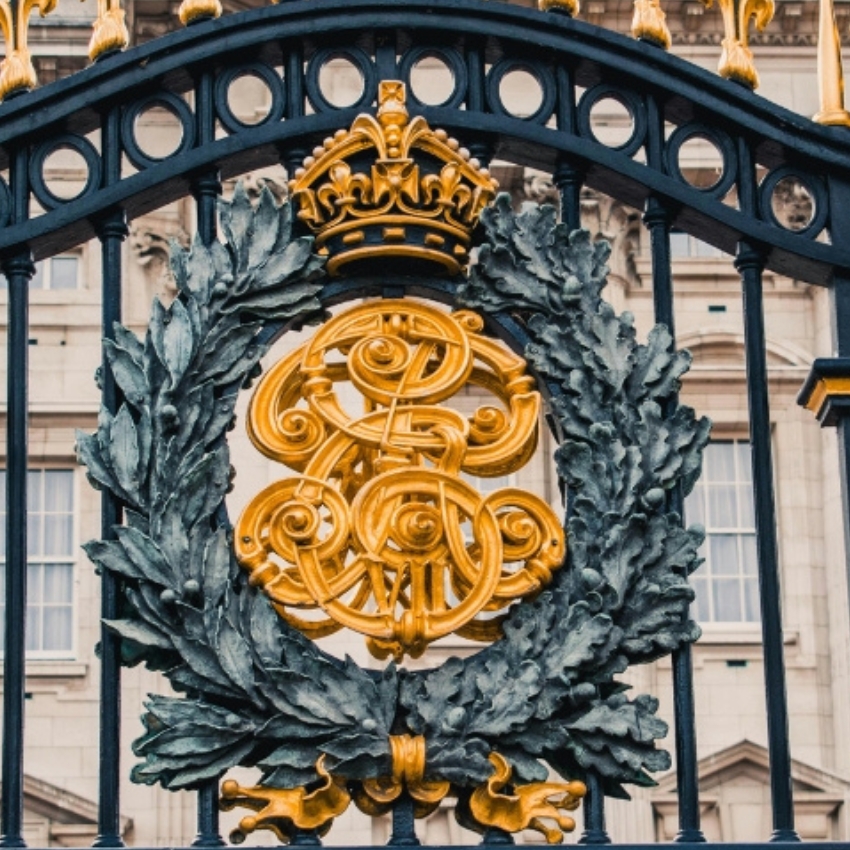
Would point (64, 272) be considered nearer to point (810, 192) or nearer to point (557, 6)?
point (557, 6)

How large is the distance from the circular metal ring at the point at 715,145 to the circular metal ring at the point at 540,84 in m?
0.49

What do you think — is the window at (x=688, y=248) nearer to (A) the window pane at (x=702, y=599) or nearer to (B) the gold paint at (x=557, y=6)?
(A) the window pane at (x=702, y=599)

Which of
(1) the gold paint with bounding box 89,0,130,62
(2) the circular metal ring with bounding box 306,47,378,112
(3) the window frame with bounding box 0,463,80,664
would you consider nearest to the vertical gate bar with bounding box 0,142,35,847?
(1) the gold paint with bounding box 89,0,130,62

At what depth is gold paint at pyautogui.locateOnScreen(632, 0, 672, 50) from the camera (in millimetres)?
11922

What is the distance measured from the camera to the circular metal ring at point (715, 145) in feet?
38.8

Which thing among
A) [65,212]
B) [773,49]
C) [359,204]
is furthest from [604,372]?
[773,49]

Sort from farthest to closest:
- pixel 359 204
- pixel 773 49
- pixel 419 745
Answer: pixel 773 49 → pixel 359 204 → pixel 419 745

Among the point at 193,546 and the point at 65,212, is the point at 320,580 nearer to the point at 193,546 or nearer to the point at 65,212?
the point at 193,546

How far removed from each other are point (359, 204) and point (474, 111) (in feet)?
1.90

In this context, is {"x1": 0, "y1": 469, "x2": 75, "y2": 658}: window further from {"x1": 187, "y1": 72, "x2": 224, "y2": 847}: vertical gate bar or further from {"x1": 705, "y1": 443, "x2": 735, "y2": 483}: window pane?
{"x1": 187, "y1": 72, "x2": 224, "y2": 847}: vertical gate bar

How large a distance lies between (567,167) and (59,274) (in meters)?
14.9

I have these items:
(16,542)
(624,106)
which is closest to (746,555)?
(624,106)

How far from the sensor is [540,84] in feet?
38.9

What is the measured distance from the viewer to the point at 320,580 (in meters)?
11.2
